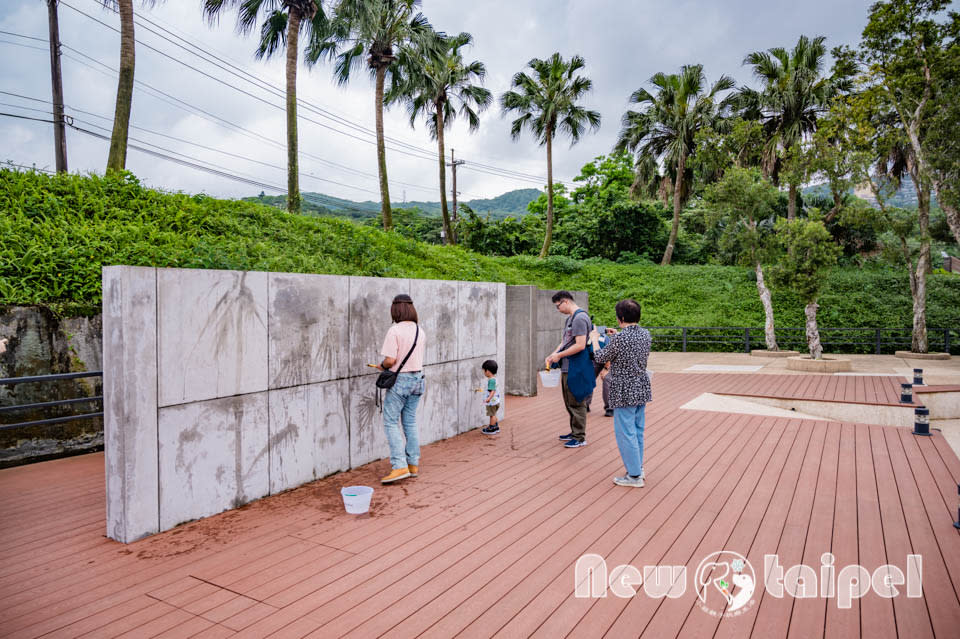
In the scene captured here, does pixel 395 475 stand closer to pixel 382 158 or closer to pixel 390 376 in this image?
pixel 390 376

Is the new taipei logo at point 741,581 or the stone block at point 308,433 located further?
the stone block at point 308,433

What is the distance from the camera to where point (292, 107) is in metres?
14.1

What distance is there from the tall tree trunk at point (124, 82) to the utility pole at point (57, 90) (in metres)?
6.59

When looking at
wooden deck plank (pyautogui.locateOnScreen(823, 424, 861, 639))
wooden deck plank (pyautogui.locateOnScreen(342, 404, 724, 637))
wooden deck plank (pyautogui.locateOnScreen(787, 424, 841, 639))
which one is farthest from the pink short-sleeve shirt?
wooden deck plank (pyautogui.locateOnScreen(823, 424, 861, 639))

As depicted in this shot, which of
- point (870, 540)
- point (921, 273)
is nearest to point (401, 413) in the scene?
point (870, 540)

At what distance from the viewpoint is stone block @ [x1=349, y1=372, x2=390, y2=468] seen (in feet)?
18.1

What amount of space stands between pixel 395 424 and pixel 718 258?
26.2 metres

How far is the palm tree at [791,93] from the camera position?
20766 mm

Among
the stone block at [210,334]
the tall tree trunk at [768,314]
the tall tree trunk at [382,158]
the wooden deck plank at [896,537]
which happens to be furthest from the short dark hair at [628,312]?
the tall tree trunk at [768,314]

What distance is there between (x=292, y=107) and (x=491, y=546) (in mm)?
13351

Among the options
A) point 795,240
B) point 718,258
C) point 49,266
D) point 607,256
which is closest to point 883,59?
point 795,240

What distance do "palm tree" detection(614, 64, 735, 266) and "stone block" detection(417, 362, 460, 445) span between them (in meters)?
21.2

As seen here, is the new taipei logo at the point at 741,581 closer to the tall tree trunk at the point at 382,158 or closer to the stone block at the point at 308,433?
the stone block at the point at 308,433

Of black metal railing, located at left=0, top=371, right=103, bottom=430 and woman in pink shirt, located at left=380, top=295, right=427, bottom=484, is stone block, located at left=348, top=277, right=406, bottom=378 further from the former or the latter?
black metal railing, located at left=0, top=371, right=103, bottom=430
